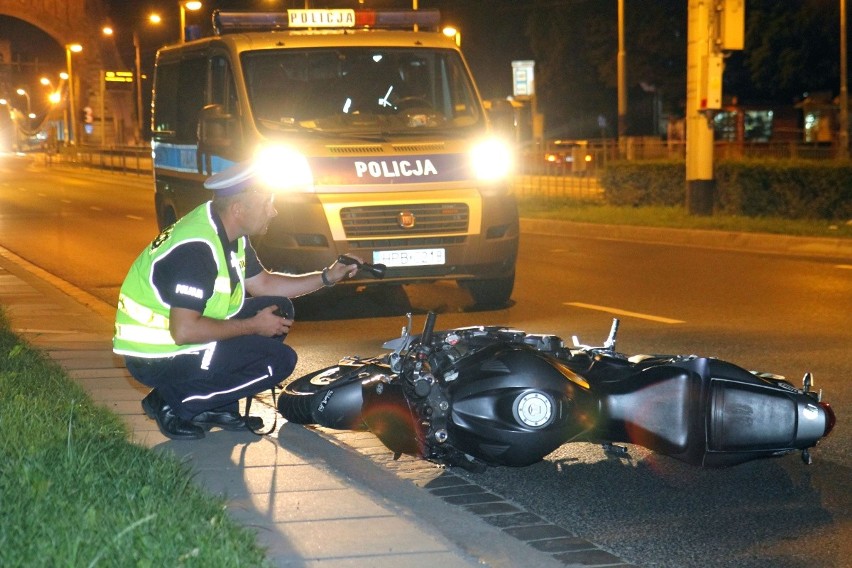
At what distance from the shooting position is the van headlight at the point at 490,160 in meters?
11.8

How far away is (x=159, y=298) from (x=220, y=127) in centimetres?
602

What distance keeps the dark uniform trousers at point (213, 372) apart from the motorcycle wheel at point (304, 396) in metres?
0.15

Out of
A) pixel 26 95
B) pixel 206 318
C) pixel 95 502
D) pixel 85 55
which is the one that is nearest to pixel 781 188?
pixel 206 318

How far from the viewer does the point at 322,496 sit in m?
5.43

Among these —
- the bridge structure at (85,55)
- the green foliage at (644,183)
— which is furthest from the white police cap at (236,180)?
the bridge structure at (85,55)

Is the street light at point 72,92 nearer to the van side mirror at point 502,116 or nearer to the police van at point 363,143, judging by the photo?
the police van at point 363,143

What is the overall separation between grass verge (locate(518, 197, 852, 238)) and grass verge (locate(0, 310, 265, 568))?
14.1m

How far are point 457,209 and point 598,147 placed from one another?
1684 cm

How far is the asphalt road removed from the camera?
17.5ft

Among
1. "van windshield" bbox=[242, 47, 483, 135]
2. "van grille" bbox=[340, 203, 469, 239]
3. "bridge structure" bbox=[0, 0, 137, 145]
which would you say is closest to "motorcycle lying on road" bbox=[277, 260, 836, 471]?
"van grille" bbox=[340, 203, 469, 239]

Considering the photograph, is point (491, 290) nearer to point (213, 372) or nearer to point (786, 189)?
point (213, 372)

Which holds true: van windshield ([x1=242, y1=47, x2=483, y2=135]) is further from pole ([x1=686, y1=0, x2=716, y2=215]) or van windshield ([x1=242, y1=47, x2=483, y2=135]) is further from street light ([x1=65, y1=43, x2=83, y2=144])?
street light ([x1=65, y1=43, x2=83, y2=144])

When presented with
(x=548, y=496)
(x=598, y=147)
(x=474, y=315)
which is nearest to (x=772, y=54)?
(x=598, y=147)

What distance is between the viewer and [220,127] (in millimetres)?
12070
